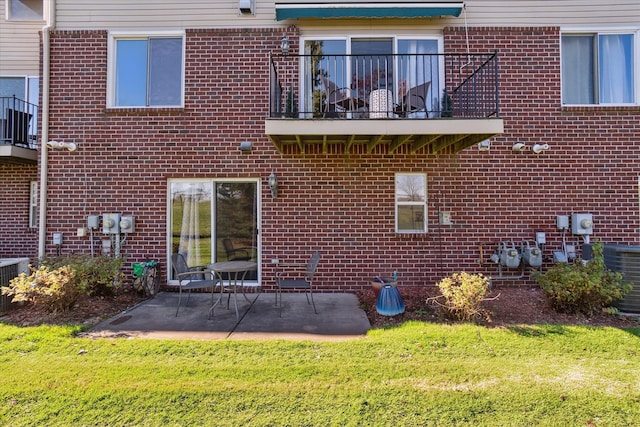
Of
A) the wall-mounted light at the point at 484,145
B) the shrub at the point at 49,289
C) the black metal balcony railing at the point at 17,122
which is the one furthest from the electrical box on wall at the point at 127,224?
the wall-mounted light at the point at 484,145

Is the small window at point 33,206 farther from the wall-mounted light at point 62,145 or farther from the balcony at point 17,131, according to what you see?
the wall-mounted light at point 62,145

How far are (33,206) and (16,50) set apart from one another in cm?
369

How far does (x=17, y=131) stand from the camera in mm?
7742

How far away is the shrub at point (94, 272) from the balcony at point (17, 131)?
2957 millimetres

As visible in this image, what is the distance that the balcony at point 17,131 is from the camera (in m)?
7.42

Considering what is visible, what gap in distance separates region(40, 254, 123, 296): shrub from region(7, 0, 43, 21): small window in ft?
20.6

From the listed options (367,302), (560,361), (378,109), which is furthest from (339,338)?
(378,109)

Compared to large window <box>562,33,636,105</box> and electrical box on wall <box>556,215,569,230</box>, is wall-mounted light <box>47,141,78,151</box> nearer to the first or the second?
electrical box on wall <box>556,215,569,230</box>

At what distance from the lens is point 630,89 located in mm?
6871

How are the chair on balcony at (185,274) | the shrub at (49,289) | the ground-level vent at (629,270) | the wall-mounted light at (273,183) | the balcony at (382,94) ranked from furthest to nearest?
the wall-mounted light at (273,183) < the balcony at (382,94) < the chair on balcony at (185,274) < the ground-level vent at (629,270) < the shrub at (49,289)

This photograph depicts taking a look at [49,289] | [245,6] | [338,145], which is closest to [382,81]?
[338,145]

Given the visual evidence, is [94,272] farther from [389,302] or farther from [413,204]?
[413,204]

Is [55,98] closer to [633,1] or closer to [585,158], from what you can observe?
[585,158]

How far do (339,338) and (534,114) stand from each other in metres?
5.72
